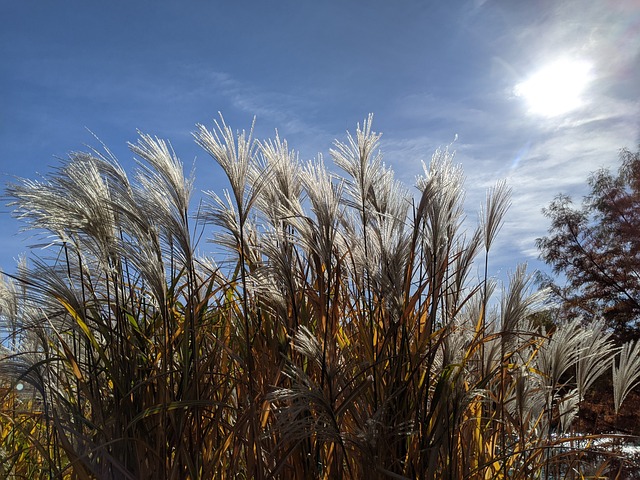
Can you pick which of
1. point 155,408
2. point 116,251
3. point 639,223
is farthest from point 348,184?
point 639,223

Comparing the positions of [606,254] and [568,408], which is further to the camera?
[606,254]

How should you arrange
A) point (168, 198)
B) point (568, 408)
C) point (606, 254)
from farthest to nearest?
1. point (606, 254)
2. point (568, 408)
3. point (168, 198)

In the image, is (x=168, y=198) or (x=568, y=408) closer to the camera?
(x=168, y=198)

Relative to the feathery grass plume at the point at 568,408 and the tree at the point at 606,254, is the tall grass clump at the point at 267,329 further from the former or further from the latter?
the tree at the point at 606,254

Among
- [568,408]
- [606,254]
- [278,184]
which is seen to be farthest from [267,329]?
[606,254]

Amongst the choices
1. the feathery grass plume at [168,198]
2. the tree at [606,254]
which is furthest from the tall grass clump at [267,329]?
the tree at [606,254]

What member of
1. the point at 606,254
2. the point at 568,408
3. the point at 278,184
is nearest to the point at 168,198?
the point at 278,184

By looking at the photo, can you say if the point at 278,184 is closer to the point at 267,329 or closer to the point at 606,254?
the point at 267,329

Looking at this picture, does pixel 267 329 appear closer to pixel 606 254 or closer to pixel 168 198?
pixel 168 198

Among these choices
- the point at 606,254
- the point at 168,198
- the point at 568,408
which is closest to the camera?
the point at 168,198

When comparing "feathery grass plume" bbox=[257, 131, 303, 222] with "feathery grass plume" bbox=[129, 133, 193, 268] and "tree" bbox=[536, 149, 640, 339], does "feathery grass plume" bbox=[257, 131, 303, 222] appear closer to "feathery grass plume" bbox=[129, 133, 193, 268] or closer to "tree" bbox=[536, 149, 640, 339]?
"feathery grass plume" bbox=[129, 133, 193, 268]

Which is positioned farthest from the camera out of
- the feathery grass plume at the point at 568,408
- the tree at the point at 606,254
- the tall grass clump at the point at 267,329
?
the tree at the point at 606,254

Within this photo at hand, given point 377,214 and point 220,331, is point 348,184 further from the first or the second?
point 220,331

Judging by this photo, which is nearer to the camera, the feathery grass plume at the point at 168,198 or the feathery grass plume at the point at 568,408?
the feathery grass plume at the point at 168,198
